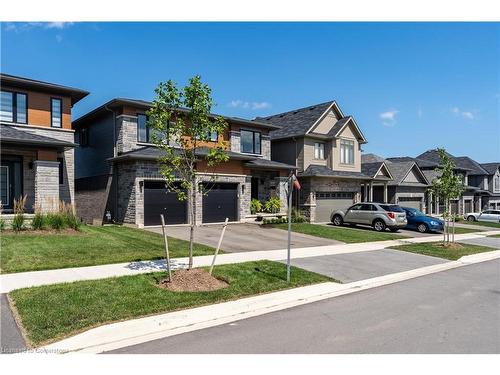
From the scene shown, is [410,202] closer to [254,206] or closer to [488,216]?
[488,216]

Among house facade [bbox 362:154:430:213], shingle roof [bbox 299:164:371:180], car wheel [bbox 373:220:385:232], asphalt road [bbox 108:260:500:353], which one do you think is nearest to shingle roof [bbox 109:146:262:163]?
shingle roof [bbox 299:164:371:180]

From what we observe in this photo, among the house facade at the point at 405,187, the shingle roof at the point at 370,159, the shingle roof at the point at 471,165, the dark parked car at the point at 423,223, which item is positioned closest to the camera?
the dark parked car at the point at 423,223

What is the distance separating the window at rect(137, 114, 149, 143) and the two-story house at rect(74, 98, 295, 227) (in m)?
0.06

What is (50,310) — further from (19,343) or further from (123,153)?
(123,153)

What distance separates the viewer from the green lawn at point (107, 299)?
241 inches

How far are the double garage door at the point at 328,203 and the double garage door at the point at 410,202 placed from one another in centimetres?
845

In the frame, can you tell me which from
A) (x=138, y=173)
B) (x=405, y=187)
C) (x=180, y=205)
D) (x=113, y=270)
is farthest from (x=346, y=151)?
A: (x=113, y=270)

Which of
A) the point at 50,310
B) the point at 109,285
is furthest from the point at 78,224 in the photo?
the point at 50,310

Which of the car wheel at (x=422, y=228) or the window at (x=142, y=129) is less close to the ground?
the window at (x=142, y=129)

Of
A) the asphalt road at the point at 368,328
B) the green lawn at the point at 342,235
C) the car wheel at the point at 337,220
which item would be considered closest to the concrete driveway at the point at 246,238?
the green lawn at the point at 342,235

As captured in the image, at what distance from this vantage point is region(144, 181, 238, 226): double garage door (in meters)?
20.1

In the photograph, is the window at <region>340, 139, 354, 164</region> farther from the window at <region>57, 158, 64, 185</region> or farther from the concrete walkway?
the window at <region>57, 158, 64, 185</region>

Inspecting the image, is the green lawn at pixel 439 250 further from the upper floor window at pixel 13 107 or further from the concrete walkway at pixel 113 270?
the upper floor window at pixel 13 107

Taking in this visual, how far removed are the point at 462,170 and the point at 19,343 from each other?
5041 centimetres
